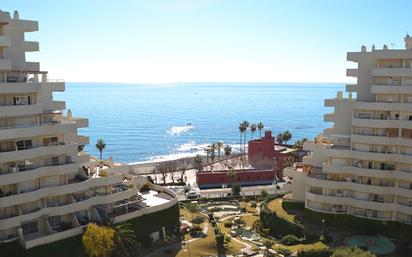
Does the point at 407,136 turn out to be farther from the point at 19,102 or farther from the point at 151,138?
the point at 151,138

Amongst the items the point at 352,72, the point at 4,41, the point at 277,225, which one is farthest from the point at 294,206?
the point at 4,41

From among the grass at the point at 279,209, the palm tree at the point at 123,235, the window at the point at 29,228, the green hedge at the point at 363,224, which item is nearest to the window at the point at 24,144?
the window at the point at 29,228

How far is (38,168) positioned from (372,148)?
40.4 meters

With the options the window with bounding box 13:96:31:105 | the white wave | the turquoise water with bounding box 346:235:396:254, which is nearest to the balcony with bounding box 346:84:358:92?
the turquoise water with bounding box 346:235:396:254

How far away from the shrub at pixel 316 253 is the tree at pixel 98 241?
20.5m

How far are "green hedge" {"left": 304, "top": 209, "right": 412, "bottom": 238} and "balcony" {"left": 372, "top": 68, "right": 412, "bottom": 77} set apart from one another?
18.3 m

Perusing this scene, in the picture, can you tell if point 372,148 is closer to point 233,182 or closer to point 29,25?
point 233,182

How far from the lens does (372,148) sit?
58.7 metres

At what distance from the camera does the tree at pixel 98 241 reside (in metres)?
45.6

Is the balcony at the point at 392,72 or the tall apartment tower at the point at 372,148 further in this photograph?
the tall apartment tower at the point at 372,148

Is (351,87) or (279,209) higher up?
(351,87)

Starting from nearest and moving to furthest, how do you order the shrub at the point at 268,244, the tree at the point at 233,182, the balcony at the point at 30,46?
the balcony at the point at 30,46, the shrub at the point at 268,244, the tree at the point at 233,182

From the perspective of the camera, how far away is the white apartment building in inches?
1788

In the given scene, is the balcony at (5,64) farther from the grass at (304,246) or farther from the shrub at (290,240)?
the shrub at (290,240)
